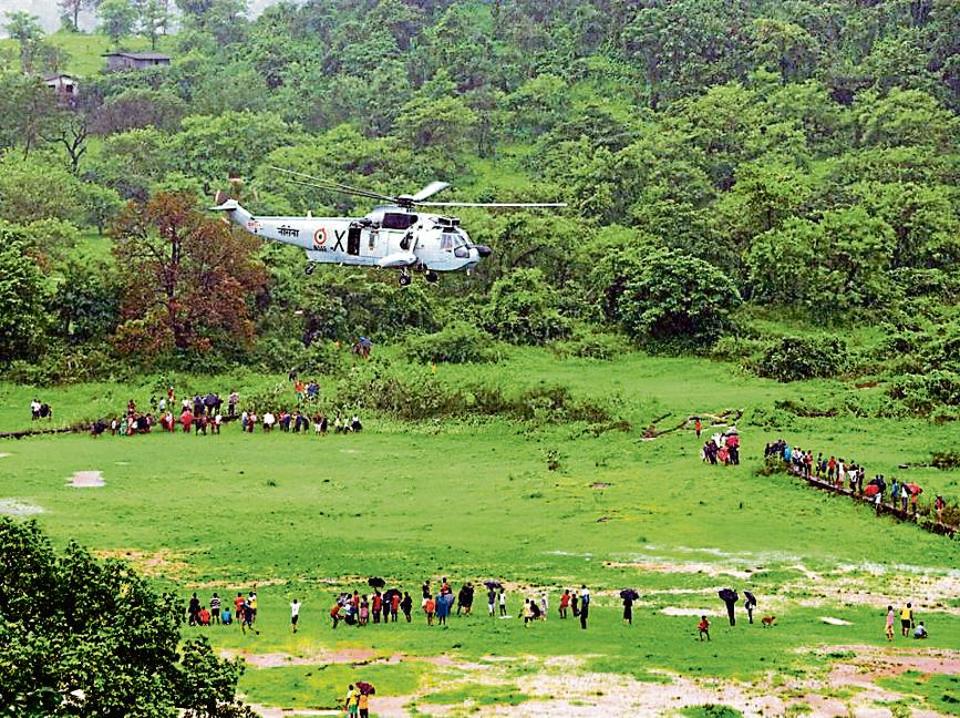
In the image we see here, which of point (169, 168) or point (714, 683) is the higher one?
point (169, 168)

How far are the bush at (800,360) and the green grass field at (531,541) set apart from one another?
129 centimetres

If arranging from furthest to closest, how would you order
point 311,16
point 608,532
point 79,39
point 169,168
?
point 79,39
point 311,16
point 169,168
point 608,532

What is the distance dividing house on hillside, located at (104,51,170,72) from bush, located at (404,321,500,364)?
74199 mm

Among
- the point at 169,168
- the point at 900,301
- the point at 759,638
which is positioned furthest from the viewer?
the point at 169,168

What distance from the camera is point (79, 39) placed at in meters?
163

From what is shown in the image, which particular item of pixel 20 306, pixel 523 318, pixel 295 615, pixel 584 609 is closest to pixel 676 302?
pixel 523 318

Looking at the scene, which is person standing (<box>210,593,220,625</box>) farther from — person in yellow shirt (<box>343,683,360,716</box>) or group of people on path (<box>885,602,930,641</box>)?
group of people on path (<box>885,602,930,641</box>)

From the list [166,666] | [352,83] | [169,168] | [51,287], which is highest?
[352,83]

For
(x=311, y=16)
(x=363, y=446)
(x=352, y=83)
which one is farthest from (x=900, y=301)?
(x=311, y=16)

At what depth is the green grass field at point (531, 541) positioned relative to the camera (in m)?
33.8

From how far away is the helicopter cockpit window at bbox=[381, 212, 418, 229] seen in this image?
54.5 metres

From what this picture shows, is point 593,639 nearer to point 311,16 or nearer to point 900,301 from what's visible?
point 900,301

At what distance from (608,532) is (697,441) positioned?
11.8 meters

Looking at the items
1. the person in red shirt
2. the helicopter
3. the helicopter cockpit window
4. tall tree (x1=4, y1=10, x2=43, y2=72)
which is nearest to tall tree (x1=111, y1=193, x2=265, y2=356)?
the helicopter
